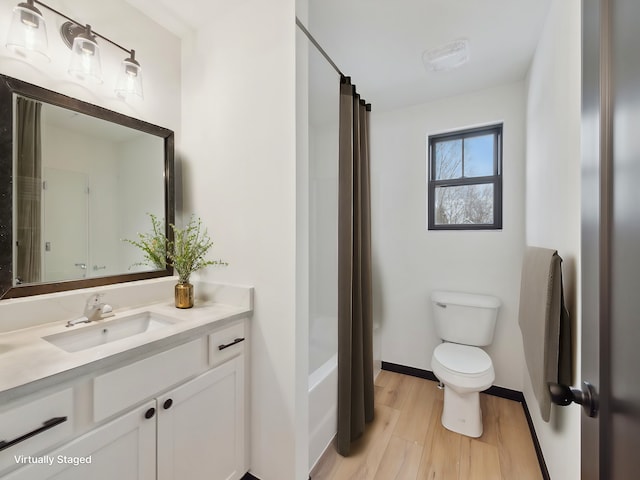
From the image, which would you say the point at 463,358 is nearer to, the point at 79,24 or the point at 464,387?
the point at 464,387

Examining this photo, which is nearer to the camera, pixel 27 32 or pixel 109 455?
pixel 109 455

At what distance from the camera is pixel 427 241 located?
2414 millimetres

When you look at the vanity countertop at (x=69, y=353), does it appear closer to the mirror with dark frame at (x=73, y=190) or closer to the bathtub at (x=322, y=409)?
the mirror with dark frame at (x=73, y=190)

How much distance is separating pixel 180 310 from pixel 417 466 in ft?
5.13

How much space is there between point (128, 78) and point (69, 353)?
142 centimetres

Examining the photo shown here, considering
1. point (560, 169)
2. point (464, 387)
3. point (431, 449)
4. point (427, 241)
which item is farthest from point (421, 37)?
point (431, 449)

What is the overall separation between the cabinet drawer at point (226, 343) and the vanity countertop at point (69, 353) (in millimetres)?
45

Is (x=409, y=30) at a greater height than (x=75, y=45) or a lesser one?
greater

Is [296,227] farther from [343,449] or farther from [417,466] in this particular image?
[417,466]

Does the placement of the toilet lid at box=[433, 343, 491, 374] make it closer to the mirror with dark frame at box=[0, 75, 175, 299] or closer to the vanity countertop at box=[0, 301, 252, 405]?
the vanity countertop at box=[0, 301, 252, 405]

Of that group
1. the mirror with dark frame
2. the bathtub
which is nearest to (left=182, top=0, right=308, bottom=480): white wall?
the bathtub

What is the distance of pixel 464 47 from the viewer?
171 cm

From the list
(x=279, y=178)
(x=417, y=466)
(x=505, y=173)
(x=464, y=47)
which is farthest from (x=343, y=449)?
(x=464, y=47)

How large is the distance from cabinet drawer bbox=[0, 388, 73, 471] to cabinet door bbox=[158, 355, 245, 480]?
0.28 m
